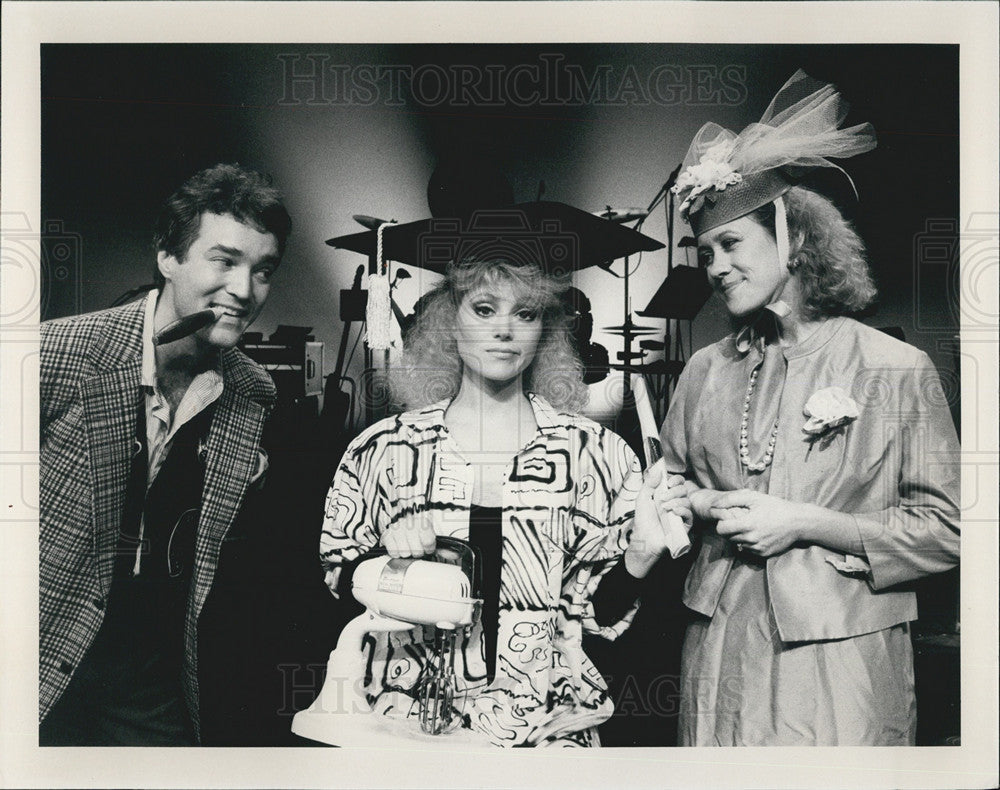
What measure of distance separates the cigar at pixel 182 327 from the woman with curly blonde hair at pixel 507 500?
21.8 inches

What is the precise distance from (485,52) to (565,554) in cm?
143

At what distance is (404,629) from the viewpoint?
2479mm

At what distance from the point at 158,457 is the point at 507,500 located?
3.26ft

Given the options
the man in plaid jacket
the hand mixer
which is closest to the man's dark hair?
the man in plaid jacket

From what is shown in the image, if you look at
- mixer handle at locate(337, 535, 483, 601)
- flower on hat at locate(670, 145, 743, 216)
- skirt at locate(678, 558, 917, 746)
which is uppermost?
flower on hat at locate(670, 145, 743, 216)

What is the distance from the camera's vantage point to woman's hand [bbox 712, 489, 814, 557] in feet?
8.04

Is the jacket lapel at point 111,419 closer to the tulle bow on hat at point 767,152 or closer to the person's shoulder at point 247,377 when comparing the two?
the person's shoulder at point 247,377

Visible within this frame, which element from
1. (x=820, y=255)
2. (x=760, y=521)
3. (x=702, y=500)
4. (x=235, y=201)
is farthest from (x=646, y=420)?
(x=235, y=201)

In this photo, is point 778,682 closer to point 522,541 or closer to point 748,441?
point 748,441

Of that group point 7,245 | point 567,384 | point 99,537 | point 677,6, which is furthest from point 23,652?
point 677,6

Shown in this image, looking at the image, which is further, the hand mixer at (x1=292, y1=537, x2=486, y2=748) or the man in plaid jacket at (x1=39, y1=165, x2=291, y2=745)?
the man in plaid jacket at (x1=39, y1=165, x2=291, y2=745)

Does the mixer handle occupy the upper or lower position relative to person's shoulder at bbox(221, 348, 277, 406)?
lower

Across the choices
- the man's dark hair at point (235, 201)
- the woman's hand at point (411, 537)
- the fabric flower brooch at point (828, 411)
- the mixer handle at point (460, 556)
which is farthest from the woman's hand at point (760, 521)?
the man's dark hair at point (235, 201)

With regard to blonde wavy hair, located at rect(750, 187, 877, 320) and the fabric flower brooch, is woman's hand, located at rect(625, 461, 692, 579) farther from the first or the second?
blonde wavy hair, located at rect(750, 187, 877, 320)
